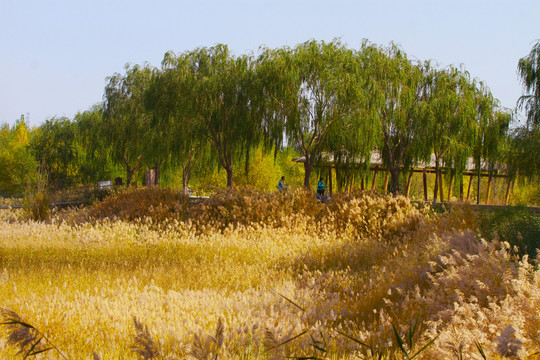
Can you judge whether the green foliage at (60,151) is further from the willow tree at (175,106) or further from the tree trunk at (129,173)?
the willow tree at (175,106)

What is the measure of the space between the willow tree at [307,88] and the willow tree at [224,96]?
0.96 m

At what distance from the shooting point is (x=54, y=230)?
10508 mm

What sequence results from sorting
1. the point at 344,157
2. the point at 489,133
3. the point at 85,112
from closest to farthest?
the point at 344,157 < the point at 489,133 < the point at 85,112

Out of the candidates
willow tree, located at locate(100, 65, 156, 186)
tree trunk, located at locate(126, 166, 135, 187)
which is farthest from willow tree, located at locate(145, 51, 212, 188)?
tree trunk, located at locate(126, 166, 135, 187)

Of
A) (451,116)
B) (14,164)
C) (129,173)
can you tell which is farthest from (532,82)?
(14,164)

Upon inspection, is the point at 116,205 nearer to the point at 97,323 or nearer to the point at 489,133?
the point at 97,323

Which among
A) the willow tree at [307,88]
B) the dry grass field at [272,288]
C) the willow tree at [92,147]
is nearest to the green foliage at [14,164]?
the willow tree at [92,147]

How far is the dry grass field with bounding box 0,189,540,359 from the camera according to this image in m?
3.46

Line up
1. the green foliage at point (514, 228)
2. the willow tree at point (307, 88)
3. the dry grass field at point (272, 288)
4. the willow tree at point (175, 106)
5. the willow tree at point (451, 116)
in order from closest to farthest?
1. the dry grass field at point (272, 288)
2. the green foliage at point (514, 228)
3. the willow tree at point (307, 88)
4. the willow tree at point (175, 106)
5. the willow tree at point (451, 116)

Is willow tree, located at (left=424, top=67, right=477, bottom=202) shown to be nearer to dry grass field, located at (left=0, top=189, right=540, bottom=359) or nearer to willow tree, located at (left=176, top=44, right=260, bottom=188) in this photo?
willow tree, located at (left=176, top=44, right=260, bottom=188)

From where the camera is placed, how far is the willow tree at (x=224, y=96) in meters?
22.3

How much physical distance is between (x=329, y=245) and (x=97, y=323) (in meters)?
5.29

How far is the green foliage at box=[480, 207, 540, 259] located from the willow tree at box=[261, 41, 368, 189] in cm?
1225

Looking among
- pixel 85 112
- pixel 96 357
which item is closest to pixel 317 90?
pixel 96 357
